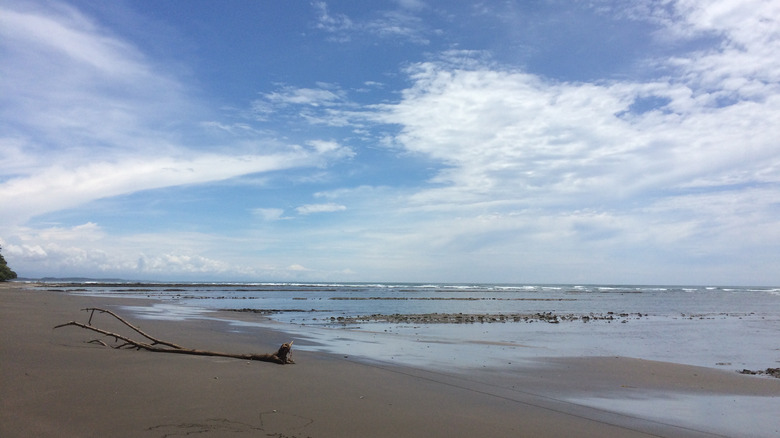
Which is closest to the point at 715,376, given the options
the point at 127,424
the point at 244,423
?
the point at 244,423

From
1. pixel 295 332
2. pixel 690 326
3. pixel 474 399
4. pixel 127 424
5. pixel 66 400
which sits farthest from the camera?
pixel 690 326

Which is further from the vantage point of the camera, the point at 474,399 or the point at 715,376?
the point at 715,376

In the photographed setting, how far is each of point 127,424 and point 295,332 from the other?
1567 centimetres

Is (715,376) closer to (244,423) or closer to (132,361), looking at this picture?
(244,423)

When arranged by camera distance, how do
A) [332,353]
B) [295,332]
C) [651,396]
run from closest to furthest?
1. [651,396]
2. [332,353]
3. [295,332]

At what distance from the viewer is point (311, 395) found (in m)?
8.31

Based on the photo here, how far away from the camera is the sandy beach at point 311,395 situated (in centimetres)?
629

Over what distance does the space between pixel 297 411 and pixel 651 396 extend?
26.3 ft

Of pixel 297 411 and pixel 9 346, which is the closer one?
pixel 297 411

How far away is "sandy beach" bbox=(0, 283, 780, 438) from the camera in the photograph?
6293 mm

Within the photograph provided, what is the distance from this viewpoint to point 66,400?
6.91m

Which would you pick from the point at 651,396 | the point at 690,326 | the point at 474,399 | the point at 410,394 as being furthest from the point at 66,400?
the point at 690,326

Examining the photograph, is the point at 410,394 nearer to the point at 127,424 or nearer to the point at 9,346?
the point at 127,424

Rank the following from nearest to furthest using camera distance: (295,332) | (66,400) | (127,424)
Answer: (127,424), (66,400), (295,332)
